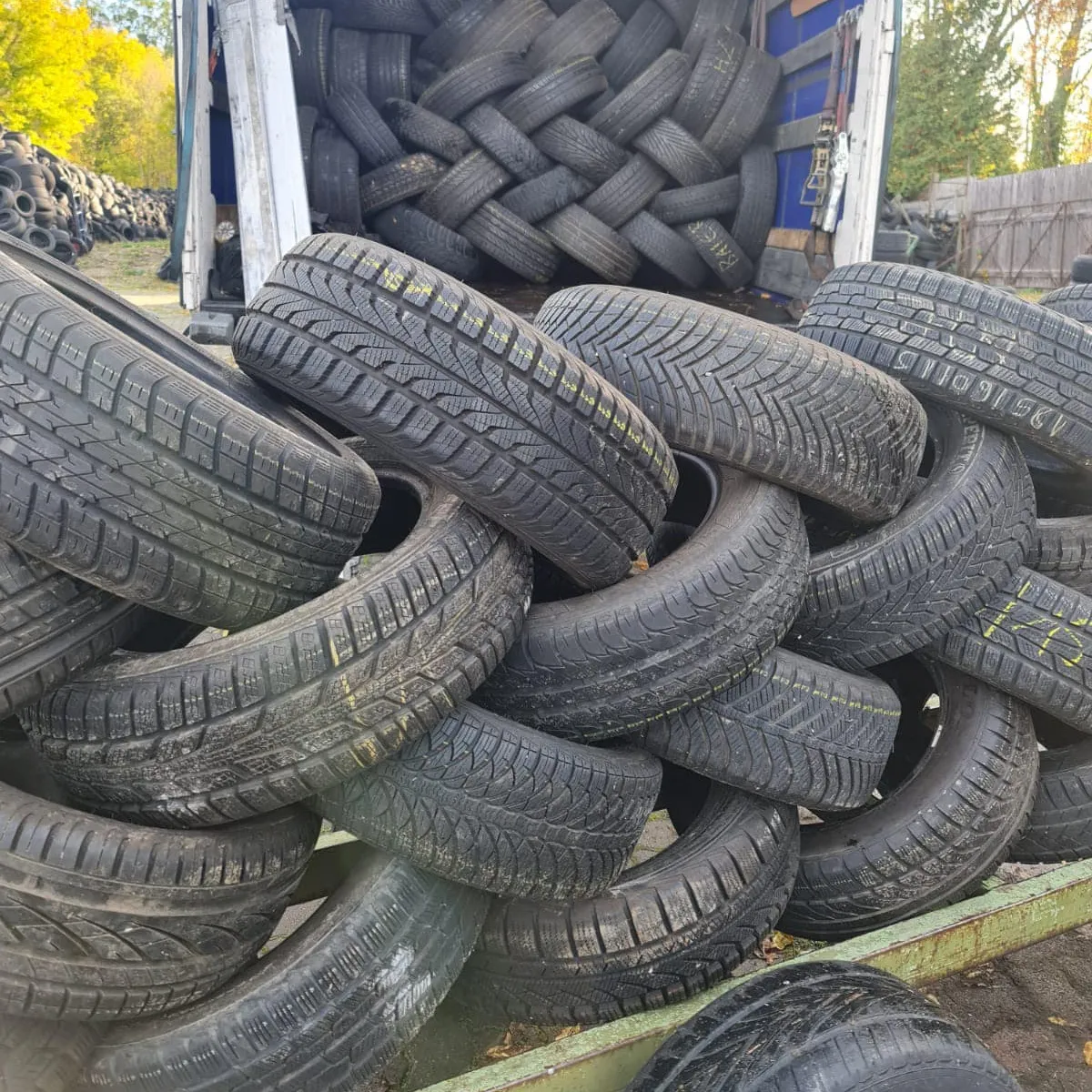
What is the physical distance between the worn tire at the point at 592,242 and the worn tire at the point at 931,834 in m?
3.91

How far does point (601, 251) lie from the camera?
5.29 meters

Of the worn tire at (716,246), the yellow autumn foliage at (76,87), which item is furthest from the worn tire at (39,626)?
the yellow autumn foliage at (76,87)

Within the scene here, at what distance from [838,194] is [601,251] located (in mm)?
1272

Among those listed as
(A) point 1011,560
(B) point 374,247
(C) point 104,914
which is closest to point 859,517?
(A) point 1011,560

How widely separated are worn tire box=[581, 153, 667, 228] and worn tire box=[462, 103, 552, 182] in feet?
1.12

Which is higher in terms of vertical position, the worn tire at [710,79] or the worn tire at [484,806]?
the worn tire at [710,79]

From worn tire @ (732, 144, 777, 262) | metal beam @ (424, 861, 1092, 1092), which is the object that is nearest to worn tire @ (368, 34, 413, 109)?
worn tire @ (732, 144, 777, 262)

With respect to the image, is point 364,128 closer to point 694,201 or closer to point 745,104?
point 694,201

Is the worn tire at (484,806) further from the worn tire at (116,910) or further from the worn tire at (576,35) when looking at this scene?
the worn tire at (576,35)

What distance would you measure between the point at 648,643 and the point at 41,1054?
985mm

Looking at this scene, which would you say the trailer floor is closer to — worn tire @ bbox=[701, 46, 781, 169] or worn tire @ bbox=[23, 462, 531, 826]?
worn tire @ bbox=[23, 462, 531, 826]

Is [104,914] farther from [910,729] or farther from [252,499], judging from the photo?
[910,729]

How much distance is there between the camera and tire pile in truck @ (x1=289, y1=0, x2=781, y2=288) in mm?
5289

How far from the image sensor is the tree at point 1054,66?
23.3 meters
